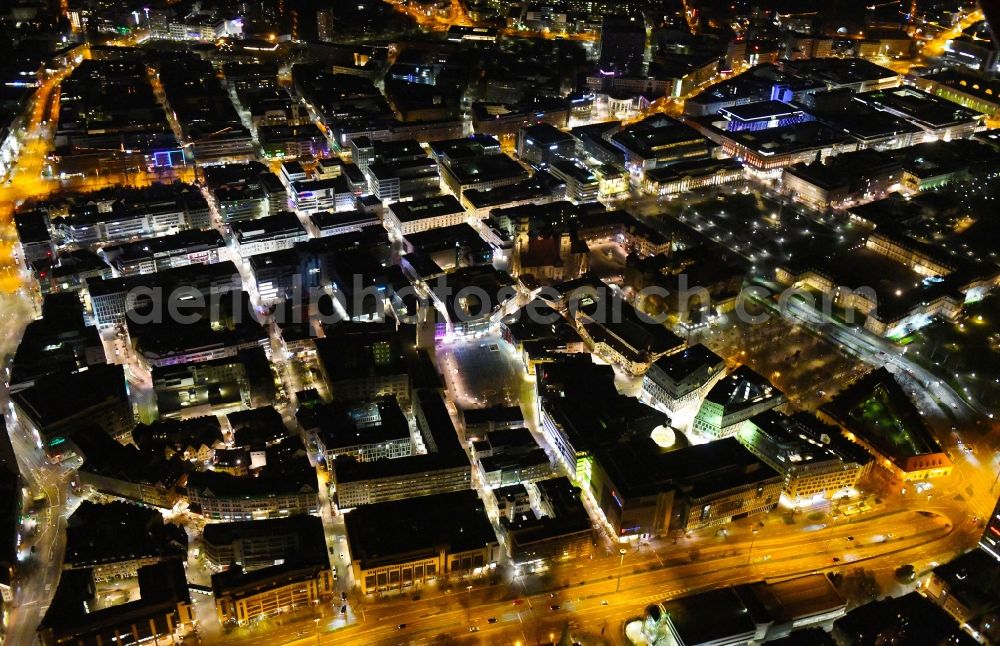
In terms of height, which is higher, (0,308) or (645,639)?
(0,308)

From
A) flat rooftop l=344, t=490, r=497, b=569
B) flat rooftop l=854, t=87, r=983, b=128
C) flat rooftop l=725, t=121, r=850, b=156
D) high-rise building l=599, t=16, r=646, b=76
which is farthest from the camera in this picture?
high-rise building l=599, t=16, r=646, b=76

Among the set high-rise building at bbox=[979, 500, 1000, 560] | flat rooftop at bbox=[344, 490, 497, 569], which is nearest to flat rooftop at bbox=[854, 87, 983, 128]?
high-rise building at bbox=[979, 500, 1000, 560]

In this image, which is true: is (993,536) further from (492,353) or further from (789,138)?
(789,138)

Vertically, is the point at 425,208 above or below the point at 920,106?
below

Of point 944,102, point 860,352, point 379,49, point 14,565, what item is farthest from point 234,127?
point 944,102

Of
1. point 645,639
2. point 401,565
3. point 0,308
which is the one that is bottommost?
point 645,639

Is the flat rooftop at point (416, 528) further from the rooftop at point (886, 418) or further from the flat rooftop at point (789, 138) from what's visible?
the flat rooftop at point (789, 138)

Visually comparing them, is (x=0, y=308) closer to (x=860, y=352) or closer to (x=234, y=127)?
(x=234, y=127)

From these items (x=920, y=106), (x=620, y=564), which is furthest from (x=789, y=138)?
(x=620, y=564)

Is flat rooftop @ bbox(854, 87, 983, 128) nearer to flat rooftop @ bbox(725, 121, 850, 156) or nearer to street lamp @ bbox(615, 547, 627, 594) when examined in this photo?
flat rooftop @ bbox(725, 121, 850, 156)
